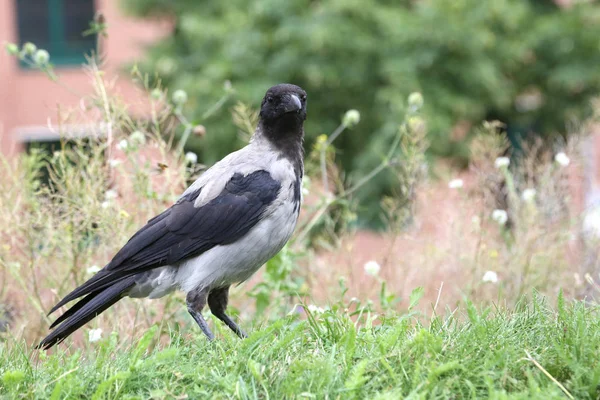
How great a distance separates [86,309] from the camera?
4.42 m

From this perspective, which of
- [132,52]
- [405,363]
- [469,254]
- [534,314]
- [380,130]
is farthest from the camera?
[132,52]

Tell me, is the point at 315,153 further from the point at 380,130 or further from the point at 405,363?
the point at 380,130

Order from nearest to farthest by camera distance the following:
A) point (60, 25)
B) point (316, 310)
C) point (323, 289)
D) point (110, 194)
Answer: point (316, 310), point (110, 194), point (323, 289), point (60, 25)

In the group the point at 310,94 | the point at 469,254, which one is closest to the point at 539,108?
the point at 310,94

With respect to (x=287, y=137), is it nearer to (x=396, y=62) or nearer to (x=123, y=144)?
(x=123, y=144)

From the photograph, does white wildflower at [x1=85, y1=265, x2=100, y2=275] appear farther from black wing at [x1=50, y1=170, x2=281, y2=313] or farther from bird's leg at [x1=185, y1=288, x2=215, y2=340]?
bird's leg at [x1=185, y1=288, x2=215, y2=340]

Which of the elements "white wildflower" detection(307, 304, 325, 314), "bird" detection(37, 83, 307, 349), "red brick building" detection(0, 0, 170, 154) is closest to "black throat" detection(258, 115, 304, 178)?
"bird" detection(37, 83, 307, 349)

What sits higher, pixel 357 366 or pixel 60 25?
pixel 357 366

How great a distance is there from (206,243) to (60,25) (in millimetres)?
15358

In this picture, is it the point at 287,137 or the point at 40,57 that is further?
the point at 40,57

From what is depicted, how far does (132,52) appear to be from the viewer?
59.7 ft

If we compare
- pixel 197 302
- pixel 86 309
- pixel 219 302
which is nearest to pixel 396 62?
pixel 219 302

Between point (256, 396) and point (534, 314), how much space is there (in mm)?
1485

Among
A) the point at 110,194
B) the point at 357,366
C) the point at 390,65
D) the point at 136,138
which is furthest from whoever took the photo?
the point at 390,65
